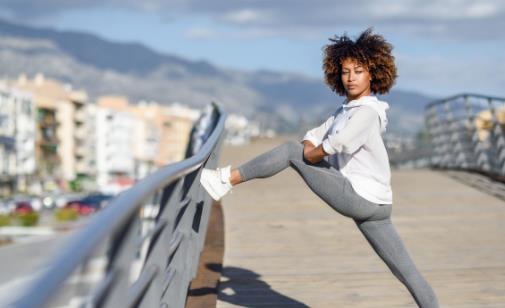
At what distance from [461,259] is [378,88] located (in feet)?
13.4

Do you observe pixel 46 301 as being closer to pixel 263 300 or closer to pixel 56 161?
pixel 263 300

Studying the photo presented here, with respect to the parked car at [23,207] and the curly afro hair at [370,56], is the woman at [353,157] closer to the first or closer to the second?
the curly afro hair at [370,56]

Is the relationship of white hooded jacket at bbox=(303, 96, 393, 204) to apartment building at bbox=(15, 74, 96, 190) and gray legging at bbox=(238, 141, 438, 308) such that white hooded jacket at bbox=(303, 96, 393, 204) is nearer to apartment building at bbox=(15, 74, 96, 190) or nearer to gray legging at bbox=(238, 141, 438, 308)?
gray legging at bbox=(238, 141, 438, 308)

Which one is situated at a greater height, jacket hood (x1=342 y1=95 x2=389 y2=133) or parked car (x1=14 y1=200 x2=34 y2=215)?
jacket hood (x1=342 y1=95 x2=389 y2=133)

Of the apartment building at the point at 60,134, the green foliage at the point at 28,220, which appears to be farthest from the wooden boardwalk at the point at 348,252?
the apartment building at the point at 60,134

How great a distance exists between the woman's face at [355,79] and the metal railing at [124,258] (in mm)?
728

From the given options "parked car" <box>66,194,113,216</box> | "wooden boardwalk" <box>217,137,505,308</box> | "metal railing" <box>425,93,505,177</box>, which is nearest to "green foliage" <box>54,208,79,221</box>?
"parked car" <box>66,194,113,216</box>

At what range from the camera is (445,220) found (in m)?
12.1

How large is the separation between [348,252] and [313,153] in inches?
182

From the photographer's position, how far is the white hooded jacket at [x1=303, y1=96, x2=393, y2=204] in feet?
15.7

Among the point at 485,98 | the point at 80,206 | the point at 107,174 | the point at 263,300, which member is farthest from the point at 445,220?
the point at 107,174

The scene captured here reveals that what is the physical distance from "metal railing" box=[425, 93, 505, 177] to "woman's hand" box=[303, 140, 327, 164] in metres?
10.9

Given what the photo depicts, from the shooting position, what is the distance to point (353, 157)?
4961 mm

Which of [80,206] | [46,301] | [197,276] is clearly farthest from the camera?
[80,206]
